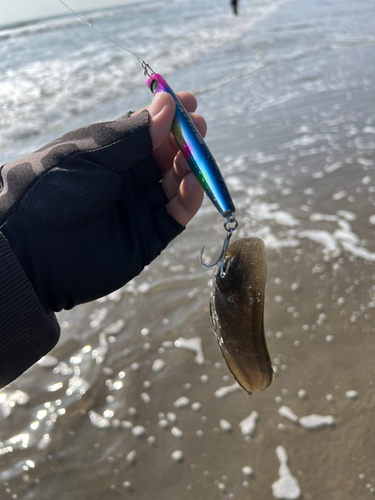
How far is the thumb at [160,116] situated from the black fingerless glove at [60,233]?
0.03 metres

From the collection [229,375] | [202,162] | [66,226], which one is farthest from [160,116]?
[229,375]

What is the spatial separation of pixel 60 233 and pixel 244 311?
2.88 ft

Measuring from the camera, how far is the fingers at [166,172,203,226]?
2.07m

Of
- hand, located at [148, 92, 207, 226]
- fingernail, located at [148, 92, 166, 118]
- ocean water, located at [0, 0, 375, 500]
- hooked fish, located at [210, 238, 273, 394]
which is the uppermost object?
fingernail, located at [148, 92, 166, 118]

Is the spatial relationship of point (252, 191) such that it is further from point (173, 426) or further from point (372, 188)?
point (173, 426)

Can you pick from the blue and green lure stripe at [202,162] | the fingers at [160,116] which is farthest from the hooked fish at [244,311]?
the fingers at [160,116]

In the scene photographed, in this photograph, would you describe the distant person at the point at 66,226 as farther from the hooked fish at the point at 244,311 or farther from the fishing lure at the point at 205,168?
the hooked fish at the point at 244,311

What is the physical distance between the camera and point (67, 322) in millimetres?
3186

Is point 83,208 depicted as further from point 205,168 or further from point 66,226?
point 205,168

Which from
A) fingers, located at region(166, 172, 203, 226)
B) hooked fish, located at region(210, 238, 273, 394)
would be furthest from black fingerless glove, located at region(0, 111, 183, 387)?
hooked fish, located at region(210, 238, 273, 394)

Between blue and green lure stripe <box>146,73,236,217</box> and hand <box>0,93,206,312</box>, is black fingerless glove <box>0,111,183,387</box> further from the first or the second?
blue and green lure stripe <box>146,73,236,217</box>

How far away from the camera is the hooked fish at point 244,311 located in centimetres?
155

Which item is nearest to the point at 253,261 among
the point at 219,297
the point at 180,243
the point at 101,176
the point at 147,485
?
the point at 219,297

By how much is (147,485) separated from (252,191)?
3.27 metres
